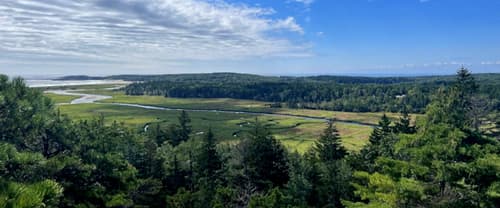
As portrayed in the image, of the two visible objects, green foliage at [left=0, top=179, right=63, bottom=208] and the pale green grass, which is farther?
the pale green grass

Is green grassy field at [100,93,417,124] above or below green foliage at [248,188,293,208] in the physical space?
below

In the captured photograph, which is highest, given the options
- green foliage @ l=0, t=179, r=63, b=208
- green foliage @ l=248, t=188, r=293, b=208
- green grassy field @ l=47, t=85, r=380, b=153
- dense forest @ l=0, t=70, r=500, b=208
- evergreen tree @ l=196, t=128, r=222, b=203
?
green foliage @ l=0, t=179, r=63, b=208

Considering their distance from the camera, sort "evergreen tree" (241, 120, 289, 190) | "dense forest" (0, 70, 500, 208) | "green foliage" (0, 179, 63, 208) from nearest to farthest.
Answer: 1. "green foliage" (0, 179, 63, 208)
2. "dense forest" (0, 70, 500, 208)
3. "evergreen tree" (241, 120, 289, 190)

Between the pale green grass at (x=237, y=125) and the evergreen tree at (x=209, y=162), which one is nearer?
the evergreen tree at (x=209, y=162)

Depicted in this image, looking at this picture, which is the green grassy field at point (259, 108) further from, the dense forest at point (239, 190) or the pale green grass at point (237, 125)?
the dense forest at point (239, 190)

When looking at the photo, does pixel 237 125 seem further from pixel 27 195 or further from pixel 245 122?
pixel 27 195

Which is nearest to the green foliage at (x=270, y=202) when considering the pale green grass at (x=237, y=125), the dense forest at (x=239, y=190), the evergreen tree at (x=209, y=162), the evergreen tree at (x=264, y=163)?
the dense forest at (x=239, y=190)

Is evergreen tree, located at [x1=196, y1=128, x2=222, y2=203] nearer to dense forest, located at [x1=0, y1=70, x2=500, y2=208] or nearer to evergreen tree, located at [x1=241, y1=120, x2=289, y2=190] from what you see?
evergreen tree, located at [x1=241, y1=120, x2=289, y2=190]

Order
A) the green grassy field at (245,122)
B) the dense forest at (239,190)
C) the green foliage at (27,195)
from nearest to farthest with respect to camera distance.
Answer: the green foliage at (27,195) < the dense forest at (239,190) < the green grassy field at (245,122)

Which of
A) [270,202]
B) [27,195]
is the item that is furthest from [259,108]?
[27,195]

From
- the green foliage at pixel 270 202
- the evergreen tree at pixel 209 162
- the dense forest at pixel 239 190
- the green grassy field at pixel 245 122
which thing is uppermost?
the dense forest at pixel 239 190

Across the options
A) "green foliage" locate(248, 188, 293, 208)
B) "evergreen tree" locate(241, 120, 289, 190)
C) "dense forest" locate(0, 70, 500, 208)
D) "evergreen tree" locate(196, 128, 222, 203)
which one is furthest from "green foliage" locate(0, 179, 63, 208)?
"evergreen tree" locate(196, 128, 222, 203)
